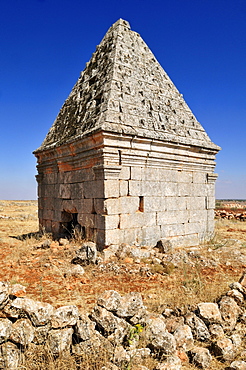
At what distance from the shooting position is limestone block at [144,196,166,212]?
6938 millimetres

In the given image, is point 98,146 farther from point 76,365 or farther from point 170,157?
point 76,365

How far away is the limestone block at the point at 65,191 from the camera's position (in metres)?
7.73

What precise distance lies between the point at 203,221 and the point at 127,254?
10.8ft

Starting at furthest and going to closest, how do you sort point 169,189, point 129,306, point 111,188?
point 169,189 → point 111,188 → point 129,306

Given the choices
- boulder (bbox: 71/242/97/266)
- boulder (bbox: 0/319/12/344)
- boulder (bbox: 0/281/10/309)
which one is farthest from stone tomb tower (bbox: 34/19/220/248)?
boulder (bbox: 0/319/12/344)

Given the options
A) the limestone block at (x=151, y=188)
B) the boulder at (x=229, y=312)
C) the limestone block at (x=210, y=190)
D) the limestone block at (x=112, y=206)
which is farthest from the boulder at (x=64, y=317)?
the limestone block at (x=210, y=190)

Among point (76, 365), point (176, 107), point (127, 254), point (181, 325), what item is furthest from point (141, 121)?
point (76, 365)

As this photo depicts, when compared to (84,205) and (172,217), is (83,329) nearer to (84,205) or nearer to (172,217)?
(84,205)

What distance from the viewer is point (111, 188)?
6.26 meters

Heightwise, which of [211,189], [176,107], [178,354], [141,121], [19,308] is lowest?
[178,354]

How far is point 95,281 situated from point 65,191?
352 cm

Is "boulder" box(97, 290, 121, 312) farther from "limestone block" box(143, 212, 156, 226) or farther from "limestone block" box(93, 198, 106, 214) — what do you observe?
"limestone block" box(143, 212, 156, 226)

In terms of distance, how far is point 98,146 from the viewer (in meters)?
6.18

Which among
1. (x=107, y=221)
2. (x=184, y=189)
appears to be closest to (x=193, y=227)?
(x=184, y=189)
